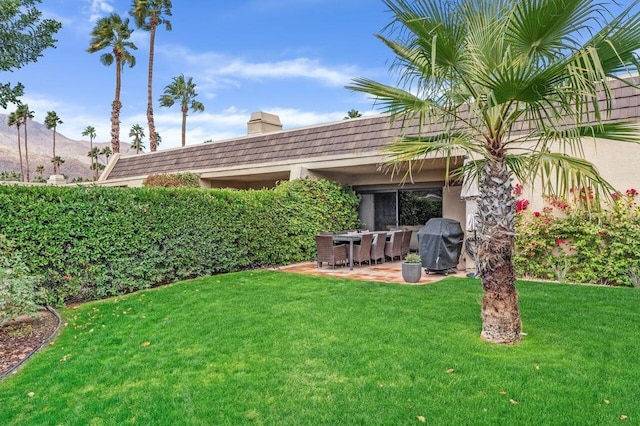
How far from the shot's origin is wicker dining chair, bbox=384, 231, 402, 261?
36.5 ft

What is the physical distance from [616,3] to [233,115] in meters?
27.7

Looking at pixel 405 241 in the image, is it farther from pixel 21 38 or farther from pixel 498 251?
pixel 21 38

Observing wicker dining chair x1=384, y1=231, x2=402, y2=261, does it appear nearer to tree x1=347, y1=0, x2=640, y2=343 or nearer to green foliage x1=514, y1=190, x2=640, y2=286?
green foliage x1=514, y1=190, x2=640, y2=286

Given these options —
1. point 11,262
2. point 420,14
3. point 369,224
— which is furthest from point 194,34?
point 420,14

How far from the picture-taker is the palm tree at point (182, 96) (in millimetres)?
38125

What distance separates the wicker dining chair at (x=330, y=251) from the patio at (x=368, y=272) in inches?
8.9

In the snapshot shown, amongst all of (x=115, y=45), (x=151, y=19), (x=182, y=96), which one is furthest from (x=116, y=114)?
(x=182, y=96)

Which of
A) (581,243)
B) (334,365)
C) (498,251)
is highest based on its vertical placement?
(498,251)

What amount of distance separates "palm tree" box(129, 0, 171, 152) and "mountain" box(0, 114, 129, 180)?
4920 cm

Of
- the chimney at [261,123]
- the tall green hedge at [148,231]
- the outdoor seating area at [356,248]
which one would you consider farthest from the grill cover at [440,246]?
the chimney at [261,123]

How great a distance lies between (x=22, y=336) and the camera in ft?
17.9

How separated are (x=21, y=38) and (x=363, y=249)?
774 cm

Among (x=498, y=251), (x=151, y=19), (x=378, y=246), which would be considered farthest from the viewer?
(x=151, y=19)

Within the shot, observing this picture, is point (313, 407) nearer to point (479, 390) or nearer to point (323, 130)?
point (479, 390)
